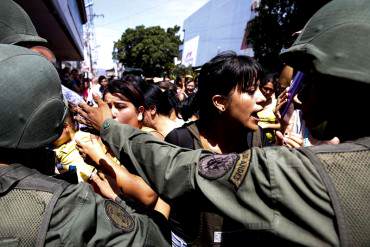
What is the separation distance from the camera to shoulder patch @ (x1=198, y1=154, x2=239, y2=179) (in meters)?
1.18

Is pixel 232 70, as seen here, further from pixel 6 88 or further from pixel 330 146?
pixel 6 88

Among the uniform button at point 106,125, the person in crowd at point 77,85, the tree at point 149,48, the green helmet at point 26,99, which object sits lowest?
the tree at point 149,48

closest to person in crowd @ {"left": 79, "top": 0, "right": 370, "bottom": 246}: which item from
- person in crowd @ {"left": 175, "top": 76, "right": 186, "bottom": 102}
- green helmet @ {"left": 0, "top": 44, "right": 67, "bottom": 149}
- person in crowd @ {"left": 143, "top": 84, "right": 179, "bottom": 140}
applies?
green helmet @ {"left": 0, "top": 44, "right": 67, "bottom": 149}

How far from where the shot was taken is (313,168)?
109cm

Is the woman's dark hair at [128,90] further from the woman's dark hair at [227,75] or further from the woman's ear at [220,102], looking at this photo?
the woman's ear at [220,102]

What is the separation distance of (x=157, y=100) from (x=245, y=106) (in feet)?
4.91

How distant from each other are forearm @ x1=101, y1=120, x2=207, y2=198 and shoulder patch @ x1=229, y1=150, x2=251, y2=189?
0.15m

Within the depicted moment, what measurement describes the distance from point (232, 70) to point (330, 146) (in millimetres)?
1200

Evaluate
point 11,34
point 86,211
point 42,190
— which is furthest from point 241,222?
point 11,34

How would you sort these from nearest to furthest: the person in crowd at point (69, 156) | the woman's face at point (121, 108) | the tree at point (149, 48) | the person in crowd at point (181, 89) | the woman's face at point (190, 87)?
the person in crowd at point (69, 156), the woman's face at point (121, 108), the person in crowd at point (181, 89), the woman's face at point (190, 87), the tree at point (149, 48)

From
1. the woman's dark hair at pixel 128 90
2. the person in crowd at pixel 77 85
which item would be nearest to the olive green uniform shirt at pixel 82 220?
the woman's dark hair at pixel 128 90

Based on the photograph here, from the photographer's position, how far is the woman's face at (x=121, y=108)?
3004 mm

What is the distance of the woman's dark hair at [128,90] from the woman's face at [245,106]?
110 cm

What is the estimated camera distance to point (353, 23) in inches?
46.3
